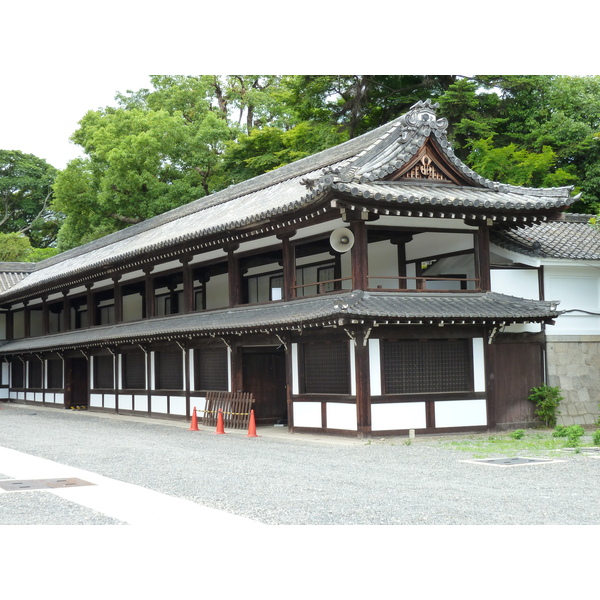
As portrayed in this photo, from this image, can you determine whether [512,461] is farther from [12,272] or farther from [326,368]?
[12,272]

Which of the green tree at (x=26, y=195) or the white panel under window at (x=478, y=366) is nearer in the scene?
the white panel under window at (x=478, y=366)

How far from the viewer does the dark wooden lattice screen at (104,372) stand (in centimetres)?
2984

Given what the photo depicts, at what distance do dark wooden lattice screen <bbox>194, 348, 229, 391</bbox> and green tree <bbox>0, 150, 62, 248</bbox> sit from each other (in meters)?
44.2

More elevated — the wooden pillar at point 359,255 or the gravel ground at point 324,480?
the wooden pillar at point 359,255

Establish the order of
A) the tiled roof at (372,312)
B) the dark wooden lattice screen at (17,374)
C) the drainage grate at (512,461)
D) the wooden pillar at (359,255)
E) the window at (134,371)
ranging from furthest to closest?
1. the dark wooden lattice screen at (17,374)
2. the window at (134,371)
3. the wooden pillar at (359,255)
4. the tiled roof at (372,312)
5. the drainage grate at (512,461)

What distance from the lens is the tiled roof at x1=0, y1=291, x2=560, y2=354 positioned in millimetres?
16656

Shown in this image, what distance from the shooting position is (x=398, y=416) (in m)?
17.7

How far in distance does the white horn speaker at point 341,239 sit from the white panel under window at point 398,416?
12.1 feet

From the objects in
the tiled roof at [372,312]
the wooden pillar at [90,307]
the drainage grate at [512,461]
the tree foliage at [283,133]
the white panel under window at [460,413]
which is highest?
the tree foliage at [283,133]

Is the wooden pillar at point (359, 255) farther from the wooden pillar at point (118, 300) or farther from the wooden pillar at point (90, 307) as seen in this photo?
the wooden pillar at point (90, 307)

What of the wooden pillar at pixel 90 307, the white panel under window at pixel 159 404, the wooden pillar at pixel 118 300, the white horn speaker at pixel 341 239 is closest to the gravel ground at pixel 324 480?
the white horn speaker at pixel 341 239

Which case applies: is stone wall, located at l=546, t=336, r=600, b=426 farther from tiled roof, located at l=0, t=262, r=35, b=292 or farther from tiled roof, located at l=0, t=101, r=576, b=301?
tiled roof, located at l=0, t=262, r=35, b=292

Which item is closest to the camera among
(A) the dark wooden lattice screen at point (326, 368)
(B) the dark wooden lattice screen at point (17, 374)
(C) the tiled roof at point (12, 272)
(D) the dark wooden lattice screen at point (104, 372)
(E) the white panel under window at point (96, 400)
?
(A) the dark wooden lattice screen at point (326, 368)

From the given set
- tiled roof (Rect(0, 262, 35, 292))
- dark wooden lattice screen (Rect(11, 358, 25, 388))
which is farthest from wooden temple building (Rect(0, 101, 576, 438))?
tiled roof (Rect(0, 262, 35, 292))
